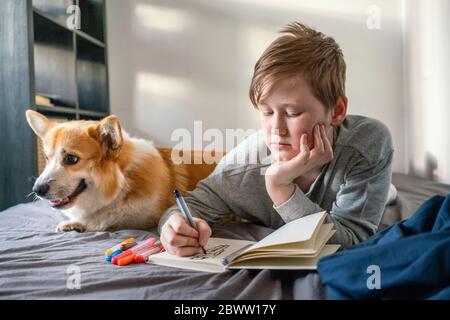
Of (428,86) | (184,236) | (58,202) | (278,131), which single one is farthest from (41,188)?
(428,86)

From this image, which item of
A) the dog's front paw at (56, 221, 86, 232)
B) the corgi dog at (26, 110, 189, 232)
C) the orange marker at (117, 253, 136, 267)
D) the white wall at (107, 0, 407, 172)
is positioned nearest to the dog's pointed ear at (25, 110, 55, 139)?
the corgi dog at (26, 110, 189, 232)

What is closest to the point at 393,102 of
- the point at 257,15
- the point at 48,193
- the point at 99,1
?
the point at 257,15

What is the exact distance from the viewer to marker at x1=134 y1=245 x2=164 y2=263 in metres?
0.65

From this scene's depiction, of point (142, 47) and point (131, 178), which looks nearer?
point (131, 178)

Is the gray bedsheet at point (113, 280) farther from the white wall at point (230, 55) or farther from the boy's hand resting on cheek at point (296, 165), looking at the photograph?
the white wall at point (230, 55)

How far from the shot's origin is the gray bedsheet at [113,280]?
0.50 meters

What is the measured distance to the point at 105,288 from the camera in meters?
0.53

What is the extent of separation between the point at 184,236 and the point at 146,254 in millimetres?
92

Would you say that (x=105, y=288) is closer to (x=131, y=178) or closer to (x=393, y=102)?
(x=131, y=178)

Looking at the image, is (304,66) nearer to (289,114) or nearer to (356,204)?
(289,114)

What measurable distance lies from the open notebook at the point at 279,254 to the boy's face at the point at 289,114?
0.53 feet

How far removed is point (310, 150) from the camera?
0.72 meters

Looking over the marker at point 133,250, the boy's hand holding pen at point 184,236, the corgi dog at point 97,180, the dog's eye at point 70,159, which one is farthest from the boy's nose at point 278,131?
the dog's eye at point 70,159

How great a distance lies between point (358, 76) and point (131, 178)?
3.03 ft
